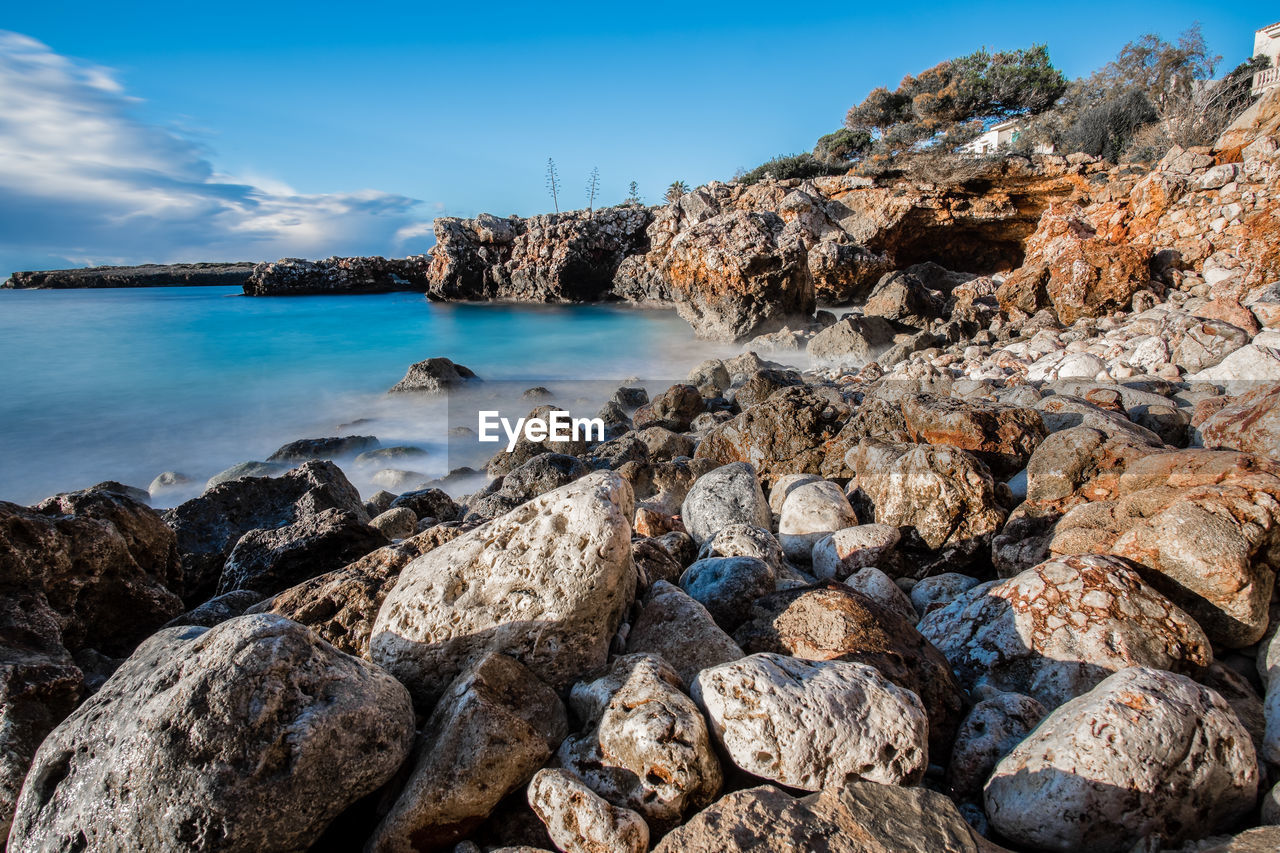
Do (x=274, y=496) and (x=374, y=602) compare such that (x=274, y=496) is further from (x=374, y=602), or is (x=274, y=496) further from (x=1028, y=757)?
(x=1028, y=757)

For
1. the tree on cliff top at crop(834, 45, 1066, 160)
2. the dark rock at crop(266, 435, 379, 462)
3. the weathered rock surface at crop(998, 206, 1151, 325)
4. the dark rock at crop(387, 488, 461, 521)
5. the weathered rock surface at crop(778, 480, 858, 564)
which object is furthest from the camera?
the tree on cliff top at crop(834, 45, 1066, 160)

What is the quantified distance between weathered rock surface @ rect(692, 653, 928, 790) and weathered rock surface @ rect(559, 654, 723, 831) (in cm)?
11

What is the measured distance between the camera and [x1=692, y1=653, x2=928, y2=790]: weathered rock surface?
1.91 m

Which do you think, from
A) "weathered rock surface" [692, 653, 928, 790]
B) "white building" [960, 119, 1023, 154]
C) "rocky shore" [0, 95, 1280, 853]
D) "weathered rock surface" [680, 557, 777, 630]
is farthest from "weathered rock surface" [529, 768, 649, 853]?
"white building" [960, 119, 1023, 154]

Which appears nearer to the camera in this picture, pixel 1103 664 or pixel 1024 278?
pixel 1103 664

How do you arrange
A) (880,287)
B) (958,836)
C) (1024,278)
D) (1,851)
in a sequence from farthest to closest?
(880,287) → (1024,278) → (1,851) → (958,836)

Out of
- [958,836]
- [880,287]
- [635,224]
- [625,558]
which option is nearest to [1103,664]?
[958,836]

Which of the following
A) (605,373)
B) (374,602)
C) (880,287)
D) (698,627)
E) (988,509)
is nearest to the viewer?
(698,627)

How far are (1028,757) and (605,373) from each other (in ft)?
52.1

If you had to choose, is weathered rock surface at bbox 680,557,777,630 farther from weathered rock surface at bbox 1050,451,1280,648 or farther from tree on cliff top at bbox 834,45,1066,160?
tree on cliff top at bbox 834,45,1066,160

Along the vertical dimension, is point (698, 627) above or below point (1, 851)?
above

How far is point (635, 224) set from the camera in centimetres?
3033

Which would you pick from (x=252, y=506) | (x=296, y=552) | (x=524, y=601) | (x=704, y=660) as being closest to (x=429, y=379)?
(x=252, y=506)

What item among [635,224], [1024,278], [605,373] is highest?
[635,224]
